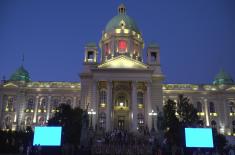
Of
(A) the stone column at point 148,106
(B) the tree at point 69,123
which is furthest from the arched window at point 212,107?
(B) the tree at point 69,123

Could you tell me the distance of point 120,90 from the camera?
63781mm

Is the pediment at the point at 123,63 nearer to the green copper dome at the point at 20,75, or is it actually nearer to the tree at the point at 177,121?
the tree at the point at 177,121

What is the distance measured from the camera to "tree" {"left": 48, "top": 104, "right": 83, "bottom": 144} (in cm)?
3612

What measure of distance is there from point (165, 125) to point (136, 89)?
2189 centimetres

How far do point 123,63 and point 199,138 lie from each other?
37217 mm

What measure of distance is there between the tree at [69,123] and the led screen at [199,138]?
16.4 meters

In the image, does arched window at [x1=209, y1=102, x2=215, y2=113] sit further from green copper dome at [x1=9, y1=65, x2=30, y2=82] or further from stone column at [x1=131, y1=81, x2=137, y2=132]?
green copper dome at [x1=9, y1=65, x2=30, y2=82]

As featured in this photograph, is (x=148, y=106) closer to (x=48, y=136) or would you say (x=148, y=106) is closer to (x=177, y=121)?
(x=177, y=121)

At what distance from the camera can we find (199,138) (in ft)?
81.5

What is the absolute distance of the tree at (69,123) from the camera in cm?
3612

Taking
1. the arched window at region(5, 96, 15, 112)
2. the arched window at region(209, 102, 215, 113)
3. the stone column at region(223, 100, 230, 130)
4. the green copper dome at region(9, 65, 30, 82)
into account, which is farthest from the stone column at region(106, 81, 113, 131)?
the green copper dome at region(9, 65, 30, 82)

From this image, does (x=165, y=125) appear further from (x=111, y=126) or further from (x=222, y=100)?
(x=222, y=100)

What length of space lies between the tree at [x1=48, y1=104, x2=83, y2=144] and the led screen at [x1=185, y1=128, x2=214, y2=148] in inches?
646

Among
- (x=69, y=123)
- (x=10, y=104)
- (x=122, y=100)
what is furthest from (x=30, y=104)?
(x=69, y=123)
